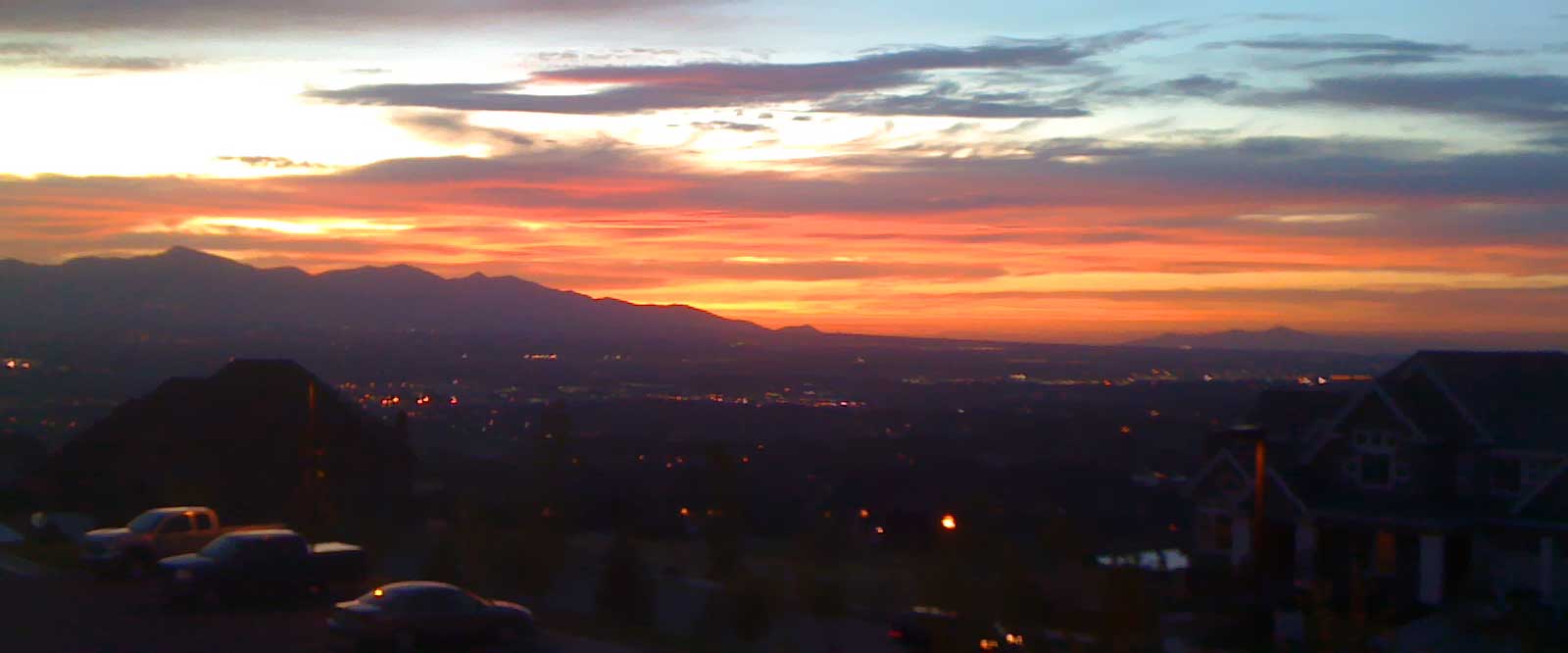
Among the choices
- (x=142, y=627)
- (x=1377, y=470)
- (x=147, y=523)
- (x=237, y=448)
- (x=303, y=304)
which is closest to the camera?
(x=142, y=627)

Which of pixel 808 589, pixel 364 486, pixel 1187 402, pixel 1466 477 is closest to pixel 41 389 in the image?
pixel 364 486

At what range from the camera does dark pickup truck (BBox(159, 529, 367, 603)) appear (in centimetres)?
1962

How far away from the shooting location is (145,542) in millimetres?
22922

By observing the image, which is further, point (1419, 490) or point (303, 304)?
point (303, 304)

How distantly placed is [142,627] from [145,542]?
5.26 m

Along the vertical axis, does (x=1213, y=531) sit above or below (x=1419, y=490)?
below

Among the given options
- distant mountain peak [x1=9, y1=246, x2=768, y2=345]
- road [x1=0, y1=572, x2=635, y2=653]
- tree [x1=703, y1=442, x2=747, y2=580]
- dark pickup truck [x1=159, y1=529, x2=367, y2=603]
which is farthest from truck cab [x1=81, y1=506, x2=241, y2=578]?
distant mountain peak [x1=9, y1=246, x2=768, y2=345]

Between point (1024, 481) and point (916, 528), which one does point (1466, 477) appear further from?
point (1024, 481)

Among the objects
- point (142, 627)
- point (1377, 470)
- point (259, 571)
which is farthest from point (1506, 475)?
point (142, 627)

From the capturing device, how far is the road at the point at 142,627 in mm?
16719

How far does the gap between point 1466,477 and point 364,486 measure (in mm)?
25864

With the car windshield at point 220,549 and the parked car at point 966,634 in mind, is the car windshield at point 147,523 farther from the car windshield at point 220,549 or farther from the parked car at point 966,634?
the parked car at point 966,634

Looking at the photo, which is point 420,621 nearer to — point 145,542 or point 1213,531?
point 145,542

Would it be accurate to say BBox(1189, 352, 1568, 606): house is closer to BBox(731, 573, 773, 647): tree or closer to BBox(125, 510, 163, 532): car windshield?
BBox(731, 573, 773, 647): tree
